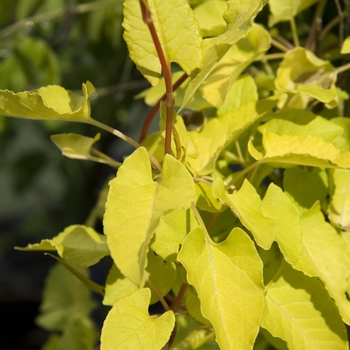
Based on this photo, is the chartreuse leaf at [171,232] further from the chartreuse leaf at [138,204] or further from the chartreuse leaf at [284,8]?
the chartreuse leaf at [284,8]

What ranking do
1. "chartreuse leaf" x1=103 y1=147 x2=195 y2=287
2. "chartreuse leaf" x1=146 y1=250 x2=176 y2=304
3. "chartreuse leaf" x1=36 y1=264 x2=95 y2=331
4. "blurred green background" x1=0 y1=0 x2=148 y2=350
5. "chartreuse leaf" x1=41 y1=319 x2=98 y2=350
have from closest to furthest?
"chartreuse leaf" x1=103 y1=147 x2=195 y2=287 → "chartreuse leaf" x1=146 y1=250 x2=176 y2=304 → "chartreuse leaf" x1=41 y1=319 x2=98 y2=350 → "chartreuse leaf" x1=36 y1=264 x2=95 y2=331 → "blurred green background" x1=0 y1=0 x2=148 y2=350

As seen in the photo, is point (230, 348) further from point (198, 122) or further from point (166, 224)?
point (198, 122)

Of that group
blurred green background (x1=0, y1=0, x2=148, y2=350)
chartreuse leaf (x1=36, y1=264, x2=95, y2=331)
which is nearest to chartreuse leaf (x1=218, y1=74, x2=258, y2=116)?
blurred green background (x1=0, y1=0, x2=148, y2=350)

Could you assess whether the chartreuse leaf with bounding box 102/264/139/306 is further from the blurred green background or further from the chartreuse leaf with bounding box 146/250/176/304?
the blurred green background

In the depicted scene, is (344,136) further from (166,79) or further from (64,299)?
(64,299)

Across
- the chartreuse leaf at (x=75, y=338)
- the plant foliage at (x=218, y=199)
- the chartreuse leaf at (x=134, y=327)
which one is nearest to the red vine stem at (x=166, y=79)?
the plant foliage at (x=218, y=199)

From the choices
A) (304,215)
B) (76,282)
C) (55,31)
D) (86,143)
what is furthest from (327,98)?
(55,31)

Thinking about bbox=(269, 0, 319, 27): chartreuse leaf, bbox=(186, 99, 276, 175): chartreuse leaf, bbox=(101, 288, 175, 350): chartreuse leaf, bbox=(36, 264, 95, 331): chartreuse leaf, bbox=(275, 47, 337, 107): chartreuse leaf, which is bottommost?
bbox=(36, 264, 95, 331): chartreuse leaf

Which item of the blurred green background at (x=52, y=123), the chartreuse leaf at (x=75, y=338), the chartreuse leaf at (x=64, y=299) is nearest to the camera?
the chartreuse leaf at (x=75, y=338)
